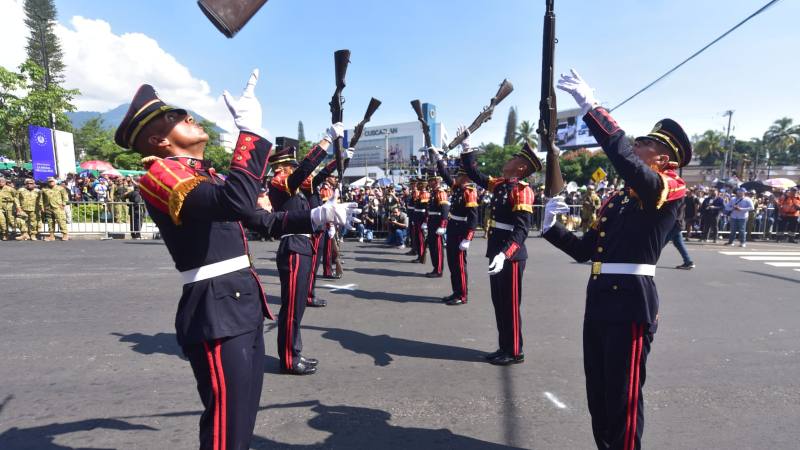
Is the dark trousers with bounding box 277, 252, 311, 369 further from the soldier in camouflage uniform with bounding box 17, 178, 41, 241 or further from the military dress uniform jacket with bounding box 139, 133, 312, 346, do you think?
the soldier in camouflage uniform with bounding box 17, 178, 41, 241

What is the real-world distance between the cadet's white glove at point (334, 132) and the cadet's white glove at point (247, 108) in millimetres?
1924

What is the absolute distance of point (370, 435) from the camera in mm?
3152

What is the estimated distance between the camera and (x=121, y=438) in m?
3.07

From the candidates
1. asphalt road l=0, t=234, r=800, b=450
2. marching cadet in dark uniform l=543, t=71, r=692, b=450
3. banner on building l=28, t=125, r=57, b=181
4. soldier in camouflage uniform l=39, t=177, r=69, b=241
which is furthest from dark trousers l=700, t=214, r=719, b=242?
banner on building l=28, t=125, r=57, b=181

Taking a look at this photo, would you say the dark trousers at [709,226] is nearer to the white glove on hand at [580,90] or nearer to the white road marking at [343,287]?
the white road marking at [343,287]

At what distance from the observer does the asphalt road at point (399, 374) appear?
3.19 m

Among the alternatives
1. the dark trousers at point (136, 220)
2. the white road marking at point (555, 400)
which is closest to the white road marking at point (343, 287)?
the white road marking at point (555, 400)

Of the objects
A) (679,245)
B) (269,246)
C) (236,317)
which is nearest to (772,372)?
(236,317)

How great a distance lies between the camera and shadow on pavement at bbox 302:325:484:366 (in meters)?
4.73

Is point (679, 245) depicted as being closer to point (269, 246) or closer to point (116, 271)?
point (269, 246)

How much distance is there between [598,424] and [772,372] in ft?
9.58

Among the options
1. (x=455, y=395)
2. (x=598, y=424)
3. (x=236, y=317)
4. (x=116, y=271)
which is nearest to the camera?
(x=236, y=317)

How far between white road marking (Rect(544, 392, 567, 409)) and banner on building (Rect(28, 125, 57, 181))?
1989 centimetres

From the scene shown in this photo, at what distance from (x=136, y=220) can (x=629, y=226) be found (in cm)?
1571
